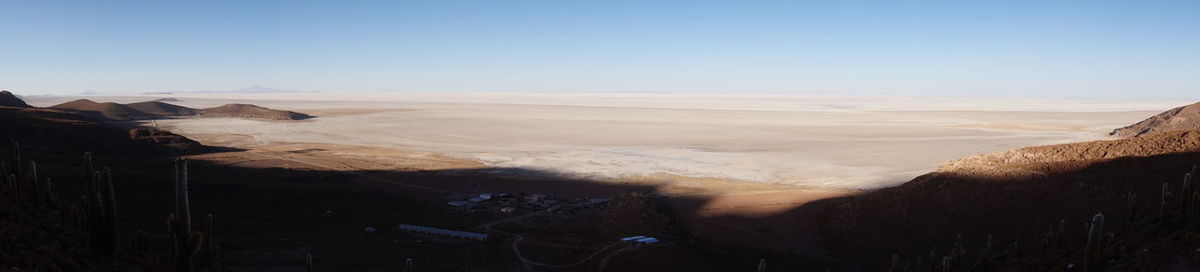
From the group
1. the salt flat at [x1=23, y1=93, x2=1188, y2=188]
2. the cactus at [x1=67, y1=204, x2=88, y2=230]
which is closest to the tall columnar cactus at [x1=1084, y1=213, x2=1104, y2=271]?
the cactus at [x1=67, y1=204, x2=88, y2=230]

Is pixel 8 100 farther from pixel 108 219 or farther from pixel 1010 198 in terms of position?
pixel 1010 198

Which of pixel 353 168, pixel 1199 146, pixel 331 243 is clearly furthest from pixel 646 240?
pixel 353 168

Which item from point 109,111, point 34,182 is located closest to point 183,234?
point 34,182

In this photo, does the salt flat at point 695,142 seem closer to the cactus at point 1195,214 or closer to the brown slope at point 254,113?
the brown slope at point 254,113

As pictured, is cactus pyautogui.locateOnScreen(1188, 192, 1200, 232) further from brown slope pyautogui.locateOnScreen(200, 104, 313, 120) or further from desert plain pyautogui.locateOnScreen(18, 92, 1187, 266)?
brown slope pyautogui.locateOnScreen(200, 104, 313, 120)

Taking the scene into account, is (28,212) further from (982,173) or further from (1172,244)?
(982,173)

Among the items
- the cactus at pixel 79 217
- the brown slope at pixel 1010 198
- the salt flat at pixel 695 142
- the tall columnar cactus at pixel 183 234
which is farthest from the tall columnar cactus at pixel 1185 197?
the salt flat at pixel 695 142
